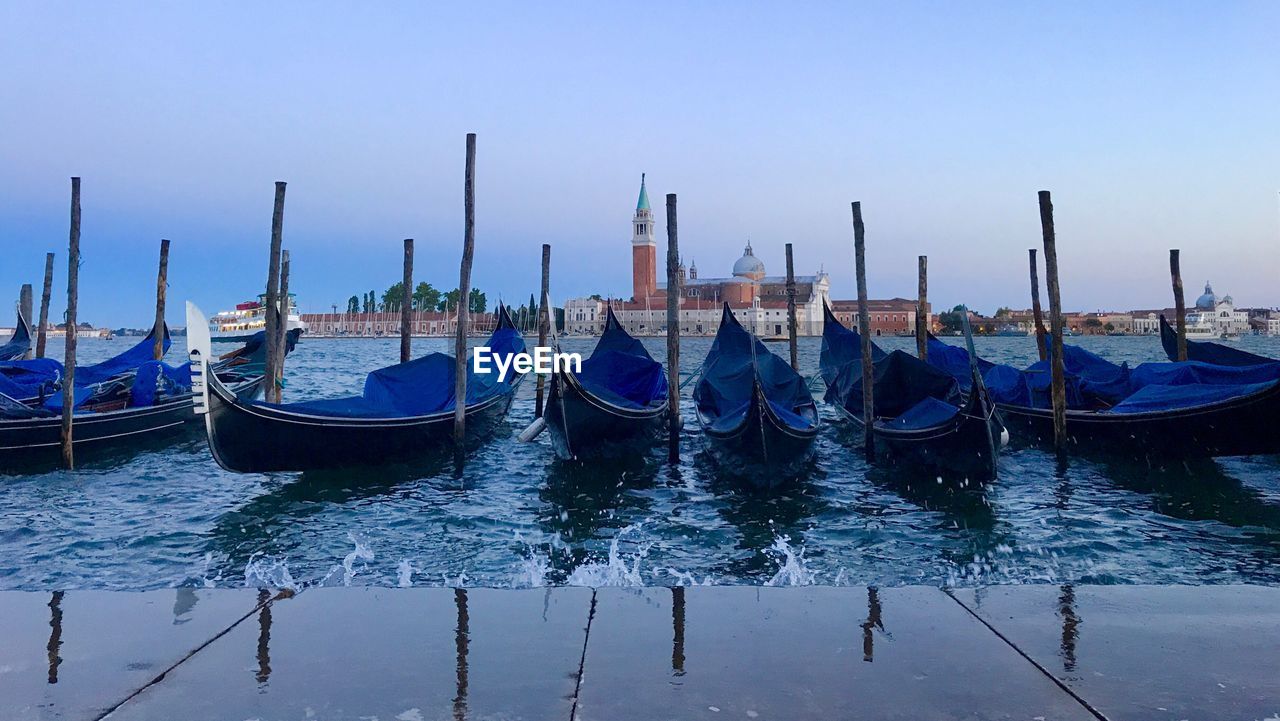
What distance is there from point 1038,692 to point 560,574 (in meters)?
3.38

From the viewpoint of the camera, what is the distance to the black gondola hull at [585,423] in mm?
9414

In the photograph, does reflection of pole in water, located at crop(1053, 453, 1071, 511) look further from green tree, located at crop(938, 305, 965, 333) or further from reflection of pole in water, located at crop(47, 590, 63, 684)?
green tree, located at crop(938, 305, 965, 333)

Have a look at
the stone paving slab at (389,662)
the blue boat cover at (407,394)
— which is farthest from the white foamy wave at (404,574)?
the blue boat cover at (407,394)

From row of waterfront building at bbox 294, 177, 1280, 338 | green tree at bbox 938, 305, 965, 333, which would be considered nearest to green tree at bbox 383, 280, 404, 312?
row of waterfront building at bbox 294, 177, 1280, 338

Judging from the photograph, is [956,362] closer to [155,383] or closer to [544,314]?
[544,314]

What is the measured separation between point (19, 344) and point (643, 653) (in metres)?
17.0

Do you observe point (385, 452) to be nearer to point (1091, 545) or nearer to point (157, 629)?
point (157, 629)

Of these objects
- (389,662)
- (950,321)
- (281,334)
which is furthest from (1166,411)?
(950,321)

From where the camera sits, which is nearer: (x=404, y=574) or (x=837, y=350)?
(x=404, y=574)

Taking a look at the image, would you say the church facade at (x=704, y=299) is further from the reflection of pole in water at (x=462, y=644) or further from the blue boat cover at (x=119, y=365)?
the reflection of pole in water at (x=462, y=644)

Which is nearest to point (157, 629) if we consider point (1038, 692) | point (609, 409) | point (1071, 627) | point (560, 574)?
point (560, 574)

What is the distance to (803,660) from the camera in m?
2.88

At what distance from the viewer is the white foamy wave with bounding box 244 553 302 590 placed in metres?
5.13

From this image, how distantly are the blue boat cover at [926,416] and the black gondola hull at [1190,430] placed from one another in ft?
6.10
